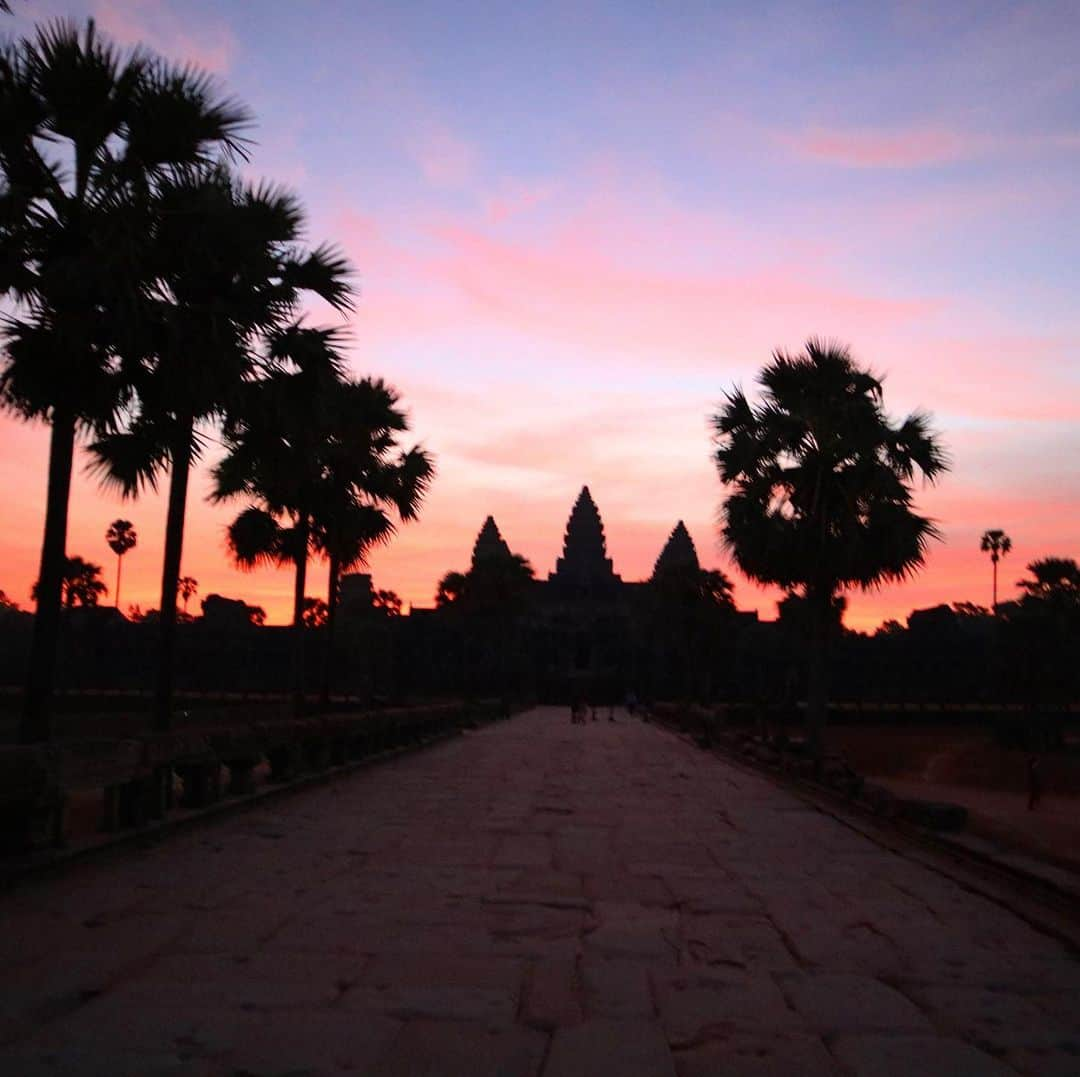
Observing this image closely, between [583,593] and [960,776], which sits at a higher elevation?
[583,593]

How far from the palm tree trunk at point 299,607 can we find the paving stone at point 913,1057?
21230 mm

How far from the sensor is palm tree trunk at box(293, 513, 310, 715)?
26.2m

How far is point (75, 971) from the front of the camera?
20.5ft

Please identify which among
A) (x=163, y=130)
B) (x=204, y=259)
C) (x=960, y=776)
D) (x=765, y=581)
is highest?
(x=163, y=130)

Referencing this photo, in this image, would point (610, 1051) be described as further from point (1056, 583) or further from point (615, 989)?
point (1056, 583)

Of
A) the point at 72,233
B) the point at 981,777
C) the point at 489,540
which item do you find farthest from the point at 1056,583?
the point at 489,540

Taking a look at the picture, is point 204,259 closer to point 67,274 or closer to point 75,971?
point 67,274

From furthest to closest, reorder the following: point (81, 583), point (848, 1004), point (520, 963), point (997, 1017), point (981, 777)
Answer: point (81, 583) → point (981, 777) → point (520, 963) → point (848, 1004) → point (997, 1017)

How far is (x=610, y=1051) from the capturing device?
5.13m

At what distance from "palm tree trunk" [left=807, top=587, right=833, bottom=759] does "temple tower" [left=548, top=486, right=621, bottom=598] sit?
4240 inches

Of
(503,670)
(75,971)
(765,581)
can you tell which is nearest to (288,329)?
(75,971)

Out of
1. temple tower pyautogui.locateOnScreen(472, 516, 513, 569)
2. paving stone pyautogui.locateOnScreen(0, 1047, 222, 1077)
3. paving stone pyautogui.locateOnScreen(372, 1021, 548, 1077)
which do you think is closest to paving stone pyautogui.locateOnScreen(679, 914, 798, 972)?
paving stone pyautogui.locateOnScreen(372, 1021, 548, 1077)

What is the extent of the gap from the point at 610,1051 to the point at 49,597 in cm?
796

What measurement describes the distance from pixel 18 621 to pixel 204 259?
294 ft
